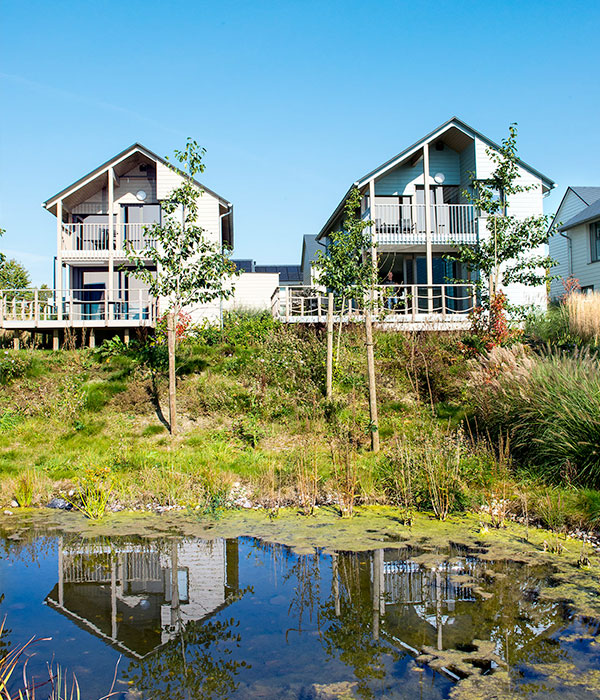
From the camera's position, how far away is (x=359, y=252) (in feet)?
44.9

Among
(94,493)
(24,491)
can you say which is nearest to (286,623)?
(94,493)

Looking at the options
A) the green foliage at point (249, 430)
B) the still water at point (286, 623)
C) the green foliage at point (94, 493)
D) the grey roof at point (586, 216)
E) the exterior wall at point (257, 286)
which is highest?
the grey roof at point (586, 216)

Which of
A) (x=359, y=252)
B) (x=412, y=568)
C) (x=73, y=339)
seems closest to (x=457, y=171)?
(x=359, y=252)

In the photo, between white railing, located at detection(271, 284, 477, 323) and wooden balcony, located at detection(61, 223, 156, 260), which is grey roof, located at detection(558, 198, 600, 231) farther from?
wooden balcony, located at detection(61, 223, 156, 260)

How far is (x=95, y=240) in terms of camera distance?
25.9 m

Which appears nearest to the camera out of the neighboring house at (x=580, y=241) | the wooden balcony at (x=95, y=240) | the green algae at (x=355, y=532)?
the green algae at (x=355, y=532)

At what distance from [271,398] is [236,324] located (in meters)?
5.58

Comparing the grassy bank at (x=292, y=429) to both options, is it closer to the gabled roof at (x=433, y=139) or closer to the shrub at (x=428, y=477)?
the shrub at (x=428, y=477)

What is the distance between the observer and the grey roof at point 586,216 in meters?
28.3

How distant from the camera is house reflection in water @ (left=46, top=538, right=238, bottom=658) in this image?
5.59 metres

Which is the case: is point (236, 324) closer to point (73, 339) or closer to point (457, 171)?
point (73, 339)

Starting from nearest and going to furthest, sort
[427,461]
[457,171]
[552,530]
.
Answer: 1. [552,530]
2. [427,461]
3. [457,171]

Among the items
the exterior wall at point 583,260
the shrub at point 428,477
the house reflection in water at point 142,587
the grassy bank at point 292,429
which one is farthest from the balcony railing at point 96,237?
the house reflection in water at point 142,587

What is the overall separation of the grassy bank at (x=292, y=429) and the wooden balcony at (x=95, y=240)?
281 inches
